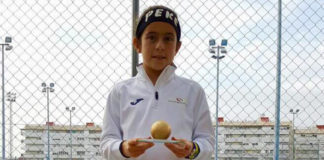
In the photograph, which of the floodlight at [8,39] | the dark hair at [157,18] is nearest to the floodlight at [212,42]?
the dark hair at [157,18]

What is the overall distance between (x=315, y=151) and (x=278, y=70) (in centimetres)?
209

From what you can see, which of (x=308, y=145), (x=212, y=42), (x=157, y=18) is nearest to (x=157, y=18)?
(x=157, y=18)

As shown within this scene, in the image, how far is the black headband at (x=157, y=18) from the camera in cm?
112

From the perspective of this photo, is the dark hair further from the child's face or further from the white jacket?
the white jacket

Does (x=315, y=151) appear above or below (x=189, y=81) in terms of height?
below

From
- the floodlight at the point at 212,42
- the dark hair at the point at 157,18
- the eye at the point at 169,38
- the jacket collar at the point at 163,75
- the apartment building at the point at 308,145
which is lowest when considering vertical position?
the apartment building at the point at 308,145

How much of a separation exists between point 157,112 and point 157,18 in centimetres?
31

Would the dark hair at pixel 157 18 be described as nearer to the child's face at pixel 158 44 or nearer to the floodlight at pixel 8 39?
the child's face at pixel 158 44

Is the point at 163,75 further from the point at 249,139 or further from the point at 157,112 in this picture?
the point at 249,139

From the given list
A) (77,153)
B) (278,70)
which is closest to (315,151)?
(278,70)

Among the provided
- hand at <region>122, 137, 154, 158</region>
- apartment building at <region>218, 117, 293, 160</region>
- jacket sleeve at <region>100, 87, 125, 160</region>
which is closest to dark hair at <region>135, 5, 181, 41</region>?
jacket sleeve at <region>100, 87, 125, 160</region>

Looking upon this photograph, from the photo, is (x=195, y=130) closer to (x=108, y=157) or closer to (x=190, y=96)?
(x=190, y=96)

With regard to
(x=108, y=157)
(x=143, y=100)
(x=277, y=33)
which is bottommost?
(x=108, y=157)

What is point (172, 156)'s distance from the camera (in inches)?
42.1
